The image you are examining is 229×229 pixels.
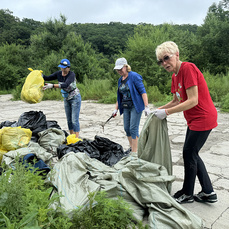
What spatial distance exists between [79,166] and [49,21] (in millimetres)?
18889

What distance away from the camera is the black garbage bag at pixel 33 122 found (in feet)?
14.5

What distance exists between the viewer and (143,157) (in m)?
2.80

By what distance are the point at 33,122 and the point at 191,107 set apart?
305cm

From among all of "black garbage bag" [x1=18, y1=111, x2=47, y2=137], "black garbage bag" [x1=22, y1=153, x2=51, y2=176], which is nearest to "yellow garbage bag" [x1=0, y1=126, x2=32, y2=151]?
"black garbage bag" [x1=18, y1=111, x2=47, y2=137]

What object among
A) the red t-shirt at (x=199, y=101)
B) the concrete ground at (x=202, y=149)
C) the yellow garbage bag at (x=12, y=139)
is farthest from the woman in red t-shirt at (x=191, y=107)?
the yellow garbage bag at (x=12, y=139)

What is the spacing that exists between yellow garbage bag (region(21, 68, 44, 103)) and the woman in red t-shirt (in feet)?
8.77

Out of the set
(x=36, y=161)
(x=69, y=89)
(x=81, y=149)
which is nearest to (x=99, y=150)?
(x=81, y=149)

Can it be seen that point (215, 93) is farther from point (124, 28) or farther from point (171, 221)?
point (124, 28)

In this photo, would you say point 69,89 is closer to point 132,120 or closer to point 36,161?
point 132,120

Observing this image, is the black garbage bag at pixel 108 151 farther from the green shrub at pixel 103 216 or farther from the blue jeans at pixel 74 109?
the green shrub at pixel 103 216

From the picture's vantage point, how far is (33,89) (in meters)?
4.57

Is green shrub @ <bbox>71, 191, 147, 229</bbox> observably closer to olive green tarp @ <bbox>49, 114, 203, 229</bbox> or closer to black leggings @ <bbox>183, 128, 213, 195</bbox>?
olive green tarp @ <bbox>49, 114, 203, 229</bbox>

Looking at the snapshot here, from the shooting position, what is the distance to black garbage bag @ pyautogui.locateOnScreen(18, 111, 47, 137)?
4.41m

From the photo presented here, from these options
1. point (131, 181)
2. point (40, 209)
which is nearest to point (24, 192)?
point (40, 209)
